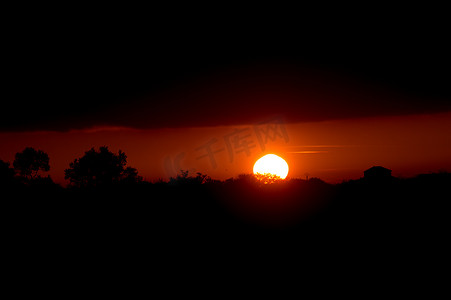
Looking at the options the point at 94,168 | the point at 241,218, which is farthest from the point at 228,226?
the point at 94,168

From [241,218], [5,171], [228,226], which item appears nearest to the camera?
[228,226]

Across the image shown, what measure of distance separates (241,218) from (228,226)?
145 centimetres

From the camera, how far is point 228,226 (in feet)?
70.8

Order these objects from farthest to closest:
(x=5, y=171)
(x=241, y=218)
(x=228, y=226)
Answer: (x=5, y=171) → (x=241, y=218) → (x=228, y=226)

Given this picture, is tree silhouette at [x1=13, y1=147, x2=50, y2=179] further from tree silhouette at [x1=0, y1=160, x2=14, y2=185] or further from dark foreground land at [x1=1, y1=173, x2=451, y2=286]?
dark foreground land at [x1=1, y1=173, x2=451, y2=286]

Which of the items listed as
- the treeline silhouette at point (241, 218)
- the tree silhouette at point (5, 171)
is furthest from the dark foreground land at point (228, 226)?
the tree silhouette at point (5, 171)

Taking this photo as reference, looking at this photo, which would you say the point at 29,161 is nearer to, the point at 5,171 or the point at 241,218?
the point at 5,171

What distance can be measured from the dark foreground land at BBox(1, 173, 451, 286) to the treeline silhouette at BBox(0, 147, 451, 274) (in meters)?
0.05

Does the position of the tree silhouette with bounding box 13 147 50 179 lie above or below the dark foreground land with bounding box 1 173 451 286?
above

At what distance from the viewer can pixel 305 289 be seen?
51.0 feet

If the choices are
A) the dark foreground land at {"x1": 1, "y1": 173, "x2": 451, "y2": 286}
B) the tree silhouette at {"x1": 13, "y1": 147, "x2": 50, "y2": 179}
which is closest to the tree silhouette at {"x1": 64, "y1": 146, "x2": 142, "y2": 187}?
the tree silhouette at {"x1": 13, "y1": 147, "x2": 50, "y2": 179}

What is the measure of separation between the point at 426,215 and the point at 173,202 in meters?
13.2

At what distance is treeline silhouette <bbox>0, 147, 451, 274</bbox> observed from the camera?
19.2m

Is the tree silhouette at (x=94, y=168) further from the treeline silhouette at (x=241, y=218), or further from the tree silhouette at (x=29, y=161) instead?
the treeline silhouette at (x=241, y=218)
